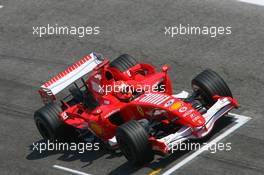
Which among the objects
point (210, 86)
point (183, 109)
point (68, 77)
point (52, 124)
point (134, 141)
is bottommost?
point (52, 124)

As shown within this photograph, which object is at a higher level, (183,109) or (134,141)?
(183,109)

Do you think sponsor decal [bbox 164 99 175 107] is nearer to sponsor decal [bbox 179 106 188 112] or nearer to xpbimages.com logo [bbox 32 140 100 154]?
sponsor decal [bbox 179 106 188 112]

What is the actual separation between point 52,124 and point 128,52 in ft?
21.7

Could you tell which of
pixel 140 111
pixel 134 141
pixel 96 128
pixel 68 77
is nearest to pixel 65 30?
pixel 68 77

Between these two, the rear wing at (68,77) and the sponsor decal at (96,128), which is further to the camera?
the rear wing at (68,77)

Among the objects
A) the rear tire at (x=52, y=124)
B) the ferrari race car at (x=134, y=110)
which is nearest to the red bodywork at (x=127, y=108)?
the ferrari race car at (x=134, y=110)

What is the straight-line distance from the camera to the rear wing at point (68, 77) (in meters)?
21.9

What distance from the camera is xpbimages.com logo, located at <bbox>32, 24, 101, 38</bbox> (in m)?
29.2

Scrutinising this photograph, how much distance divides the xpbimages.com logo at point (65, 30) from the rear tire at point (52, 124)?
799 cm

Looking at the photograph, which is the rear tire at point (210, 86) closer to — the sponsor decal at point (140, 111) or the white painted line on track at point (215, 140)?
the white painted line on track at point (215, 140)

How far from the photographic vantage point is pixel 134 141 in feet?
62.1

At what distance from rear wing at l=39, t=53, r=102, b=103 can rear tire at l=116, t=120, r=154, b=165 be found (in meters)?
3.21

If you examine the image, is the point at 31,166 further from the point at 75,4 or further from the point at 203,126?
the point at 75,4

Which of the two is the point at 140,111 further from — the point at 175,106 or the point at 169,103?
the point at 175,106
